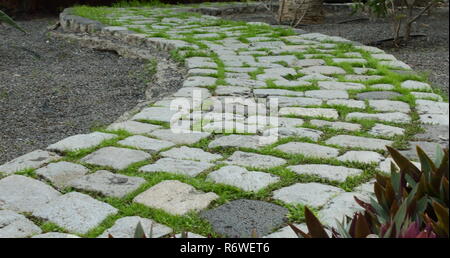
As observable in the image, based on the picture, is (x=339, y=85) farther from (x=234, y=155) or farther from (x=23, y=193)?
(x=23, y=193)

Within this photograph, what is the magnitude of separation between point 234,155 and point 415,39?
5217 mm

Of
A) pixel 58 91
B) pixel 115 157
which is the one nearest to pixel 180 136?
pixel 115 157

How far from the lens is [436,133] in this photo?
360 centimetres

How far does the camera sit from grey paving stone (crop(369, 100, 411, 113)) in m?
4.16

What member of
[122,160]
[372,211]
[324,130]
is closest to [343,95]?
[324,130]

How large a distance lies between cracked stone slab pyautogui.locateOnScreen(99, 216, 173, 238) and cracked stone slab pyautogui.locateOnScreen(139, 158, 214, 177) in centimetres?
57

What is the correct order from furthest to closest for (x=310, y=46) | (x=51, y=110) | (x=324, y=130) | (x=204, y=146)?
(x=310, y=46) → (x=51, y=110) → (x=324, y=130) → (x=204, y=146)

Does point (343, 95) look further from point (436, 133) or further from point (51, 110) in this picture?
point (51, 110)

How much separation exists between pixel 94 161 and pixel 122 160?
142mm

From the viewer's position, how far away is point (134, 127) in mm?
3789

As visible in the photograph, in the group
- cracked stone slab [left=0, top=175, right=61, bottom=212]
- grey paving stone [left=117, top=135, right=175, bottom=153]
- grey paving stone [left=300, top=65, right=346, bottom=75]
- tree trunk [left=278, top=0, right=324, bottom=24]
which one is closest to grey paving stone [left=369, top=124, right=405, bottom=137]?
grey paving stone [left=117, top=135, right=175, bottom=153]

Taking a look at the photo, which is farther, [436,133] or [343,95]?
[343,95]

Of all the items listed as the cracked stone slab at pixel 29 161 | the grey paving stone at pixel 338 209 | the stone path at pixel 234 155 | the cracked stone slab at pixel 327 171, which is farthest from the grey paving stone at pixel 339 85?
the cracked stone slab at pixel 29 161
